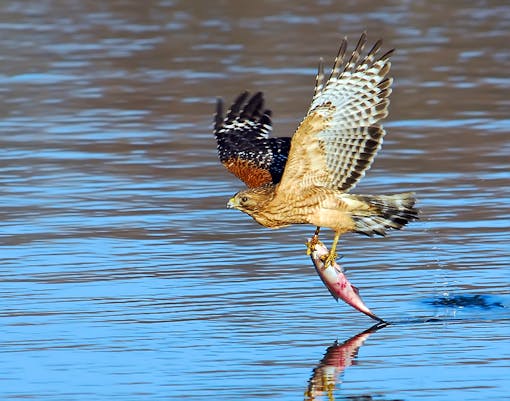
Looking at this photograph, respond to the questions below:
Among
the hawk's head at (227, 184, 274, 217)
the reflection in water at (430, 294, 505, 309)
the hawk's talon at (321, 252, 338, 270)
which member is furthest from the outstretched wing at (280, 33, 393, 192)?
Result: the reflection in water at (430, 294, 505, 309)

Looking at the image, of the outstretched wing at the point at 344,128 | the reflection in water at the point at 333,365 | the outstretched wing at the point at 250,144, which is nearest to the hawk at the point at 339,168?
the outstretched wing at the point at 344,128

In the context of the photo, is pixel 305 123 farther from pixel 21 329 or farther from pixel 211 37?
pixel 211 37

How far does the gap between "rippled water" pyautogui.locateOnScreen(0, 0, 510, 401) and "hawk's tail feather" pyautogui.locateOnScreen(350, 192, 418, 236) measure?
0.54m

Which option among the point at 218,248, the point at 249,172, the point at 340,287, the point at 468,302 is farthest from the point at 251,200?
the point at 218,248

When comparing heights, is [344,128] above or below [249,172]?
above

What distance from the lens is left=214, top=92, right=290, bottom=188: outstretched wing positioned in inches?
419

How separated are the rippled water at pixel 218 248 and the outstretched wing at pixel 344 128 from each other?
899 millimetres

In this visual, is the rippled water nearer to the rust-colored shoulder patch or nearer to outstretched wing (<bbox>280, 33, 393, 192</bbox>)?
the rust-colored shoulder patch

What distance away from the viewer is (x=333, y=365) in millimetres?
8539

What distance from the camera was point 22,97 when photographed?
1922 centimetres

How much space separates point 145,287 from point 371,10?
55.1ft

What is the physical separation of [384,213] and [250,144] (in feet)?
6.55

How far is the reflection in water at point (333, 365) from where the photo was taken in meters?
8.05

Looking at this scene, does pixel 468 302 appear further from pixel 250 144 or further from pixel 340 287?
pixel 250 144
